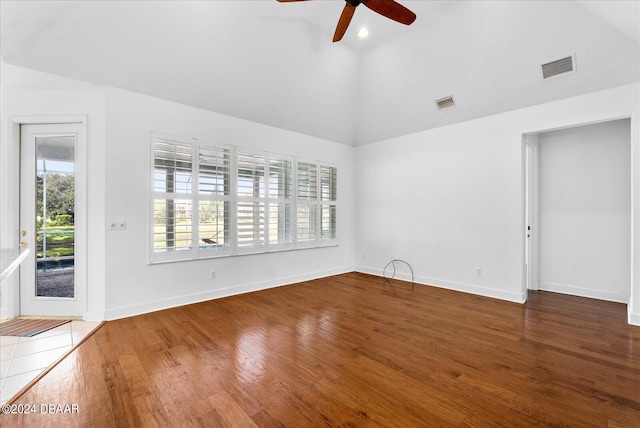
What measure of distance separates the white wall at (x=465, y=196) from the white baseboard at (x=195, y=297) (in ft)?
6.15

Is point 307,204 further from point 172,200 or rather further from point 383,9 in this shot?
point 383,9

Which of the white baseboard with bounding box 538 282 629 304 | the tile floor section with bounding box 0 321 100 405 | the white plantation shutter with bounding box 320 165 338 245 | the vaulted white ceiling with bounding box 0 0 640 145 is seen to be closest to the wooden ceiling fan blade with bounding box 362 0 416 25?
the vaulted white ceiling with bounding box 0 0 640 145

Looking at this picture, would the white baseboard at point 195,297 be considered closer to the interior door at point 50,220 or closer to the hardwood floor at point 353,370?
the hardwood floor at point 353,370

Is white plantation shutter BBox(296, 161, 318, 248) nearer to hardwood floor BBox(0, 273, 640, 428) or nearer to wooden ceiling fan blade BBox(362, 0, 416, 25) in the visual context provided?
hardwood floor BBox(0, 273, 640, 428)

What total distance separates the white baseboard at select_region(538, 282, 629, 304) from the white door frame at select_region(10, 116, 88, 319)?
265 inches

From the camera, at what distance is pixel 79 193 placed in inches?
139

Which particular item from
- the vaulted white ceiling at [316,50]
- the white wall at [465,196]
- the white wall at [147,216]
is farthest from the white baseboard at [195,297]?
the vaulted white ceiling at [316,50]

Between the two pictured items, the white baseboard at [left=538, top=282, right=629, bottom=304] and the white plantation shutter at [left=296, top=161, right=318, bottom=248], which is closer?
the white baseboard at [left=538, top=282, right=629, bottom=304]

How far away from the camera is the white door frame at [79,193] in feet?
11.4

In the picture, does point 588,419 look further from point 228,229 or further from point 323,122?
point 323,122

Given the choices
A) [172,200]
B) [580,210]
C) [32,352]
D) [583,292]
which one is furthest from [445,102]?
[32,352]

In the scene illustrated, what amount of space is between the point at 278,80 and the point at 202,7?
1.37 metres

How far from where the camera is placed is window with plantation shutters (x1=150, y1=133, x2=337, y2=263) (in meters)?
3.94

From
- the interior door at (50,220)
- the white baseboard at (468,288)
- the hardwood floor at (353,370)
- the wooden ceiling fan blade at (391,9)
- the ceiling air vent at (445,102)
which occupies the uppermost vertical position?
the wooden ceiling fan blade at (391,9)
